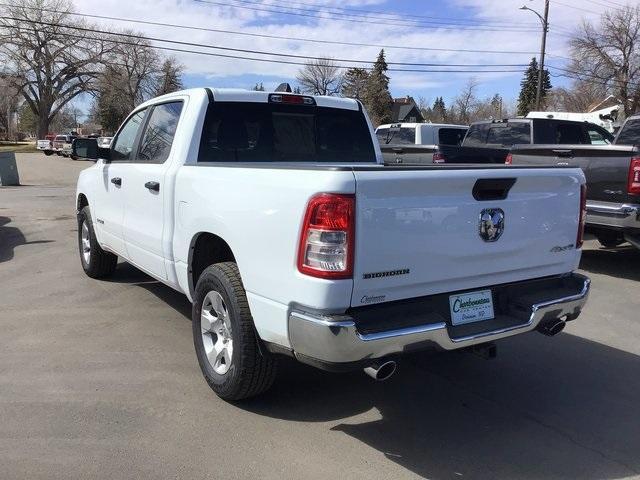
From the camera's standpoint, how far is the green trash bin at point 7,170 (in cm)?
2164

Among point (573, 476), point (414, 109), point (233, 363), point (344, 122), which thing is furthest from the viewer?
point (414, 109)

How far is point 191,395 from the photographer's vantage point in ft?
13.2

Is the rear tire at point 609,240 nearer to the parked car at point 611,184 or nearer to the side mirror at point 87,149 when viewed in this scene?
the parked car at point 611,184

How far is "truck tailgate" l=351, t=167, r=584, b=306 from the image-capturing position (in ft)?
9.88

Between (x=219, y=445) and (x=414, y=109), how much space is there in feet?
273

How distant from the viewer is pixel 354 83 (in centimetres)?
7094

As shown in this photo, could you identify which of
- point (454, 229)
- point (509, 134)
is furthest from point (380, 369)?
point (509, 134)

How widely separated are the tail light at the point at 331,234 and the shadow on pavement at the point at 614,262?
602cm

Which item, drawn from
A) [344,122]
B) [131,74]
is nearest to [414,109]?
[131,74]

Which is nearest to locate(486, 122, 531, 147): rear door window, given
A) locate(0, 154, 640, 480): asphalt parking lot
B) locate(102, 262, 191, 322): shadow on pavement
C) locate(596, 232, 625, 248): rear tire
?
locate(596, 232, 625, 248): rear tire

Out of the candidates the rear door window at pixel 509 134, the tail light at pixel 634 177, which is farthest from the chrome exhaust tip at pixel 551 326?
the rear door window at pixel 509 134

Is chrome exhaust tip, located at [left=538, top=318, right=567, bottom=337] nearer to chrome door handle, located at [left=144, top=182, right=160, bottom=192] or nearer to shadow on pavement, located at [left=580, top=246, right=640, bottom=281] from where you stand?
chrome door handle, located at [left=144, top=182, right=160, bottom=192]

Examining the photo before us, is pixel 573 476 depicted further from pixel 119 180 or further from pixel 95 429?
pixel 119 180

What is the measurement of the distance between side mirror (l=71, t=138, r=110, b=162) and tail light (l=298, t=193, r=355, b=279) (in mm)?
3644
